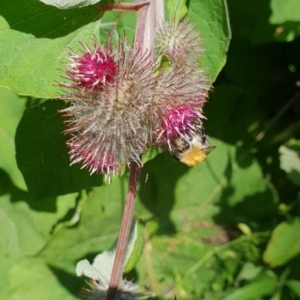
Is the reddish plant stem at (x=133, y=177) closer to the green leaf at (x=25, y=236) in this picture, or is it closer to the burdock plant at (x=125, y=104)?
the burdock plant at (x=125, y=104)

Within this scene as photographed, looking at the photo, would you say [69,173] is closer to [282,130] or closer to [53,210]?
[53,210]

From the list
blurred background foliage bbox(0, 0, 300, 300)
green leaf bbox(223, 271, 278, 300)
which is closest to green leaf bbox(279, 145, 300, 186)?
blurred background foliage bbox(0, 0, 300, 300)

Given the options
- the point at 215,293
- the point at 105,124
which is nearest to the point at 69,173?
the point at 105,124

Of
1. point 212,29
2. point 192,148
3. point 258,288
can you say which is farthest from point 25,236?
point 192,148

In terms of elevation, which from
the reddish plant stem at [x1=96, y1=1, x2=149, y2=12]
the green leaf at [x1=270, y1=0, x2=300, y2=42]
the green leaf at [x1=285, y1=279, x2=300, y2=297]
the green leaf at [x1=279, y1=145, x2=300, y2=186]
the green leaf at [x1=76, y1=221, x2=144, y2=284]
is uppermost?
the reddish plant stem at [x1=96, y1=1, x2=149, y2=12]

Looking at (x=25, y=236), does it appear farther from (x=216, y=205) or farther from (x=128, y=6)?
(x=128, y=6)

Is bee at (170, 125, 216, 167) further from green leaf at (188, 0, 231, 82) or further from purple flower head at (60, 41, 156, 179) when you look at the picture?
green leaf at (188, 0, 231, 82)
